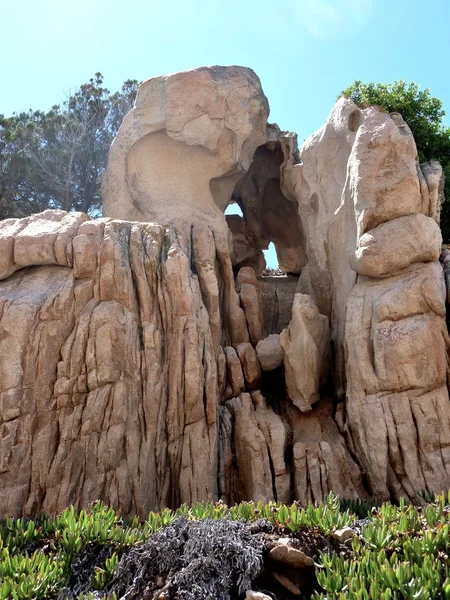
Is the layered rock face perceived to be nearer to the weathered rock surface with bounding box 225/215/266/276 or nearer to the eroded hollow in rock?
the weathered rock surface with bounding box 225/215/266/276

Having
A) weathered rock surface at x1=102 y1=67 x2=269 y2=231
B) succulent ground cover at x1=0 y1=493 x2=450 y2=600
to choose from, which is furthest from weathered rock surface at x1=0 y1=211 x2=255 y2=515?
weathered rock surface at x1=102 y1=67 x2=269 y2=231

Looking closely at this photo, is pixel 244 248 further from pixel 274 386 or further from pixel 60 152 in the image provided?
pixel 60 152

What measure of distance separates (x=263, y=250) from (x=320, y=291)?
5.12 metres

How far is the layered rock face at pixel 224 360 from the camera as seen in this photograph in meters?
10.1

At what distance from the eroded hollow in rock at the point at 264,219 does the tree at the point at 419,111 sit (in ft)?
11.6

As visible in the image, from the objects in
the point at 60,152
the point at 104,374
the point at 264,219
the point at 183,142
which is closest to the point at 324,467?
the point at 104,374

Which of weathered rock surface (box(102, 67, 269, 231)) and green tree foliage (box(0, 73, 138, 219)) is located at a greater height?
green tree foliage (box(0, 73, 138, 219))

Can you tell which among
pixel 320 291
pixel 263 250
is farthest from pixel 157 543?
pixel 263 250

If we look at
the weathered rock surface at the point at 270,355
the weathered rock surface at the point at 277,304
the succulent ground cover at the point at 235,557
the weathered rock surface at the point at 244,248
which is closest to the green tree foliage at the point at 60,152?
the weathered rock surface at the point at 244,248

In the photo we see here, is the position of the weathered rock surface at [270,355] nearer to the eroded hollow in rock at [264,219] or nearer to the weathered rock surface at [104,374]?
the weathered rock surface at [104,374]

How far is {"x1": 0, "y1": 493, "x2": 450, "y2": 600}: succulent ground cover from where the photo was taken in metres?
5.62

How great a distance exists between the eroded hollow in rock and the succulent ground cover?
1190 cm

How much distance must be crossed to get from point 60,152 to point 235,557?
62.4 feet

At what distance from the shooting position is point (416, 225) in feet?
37.5
